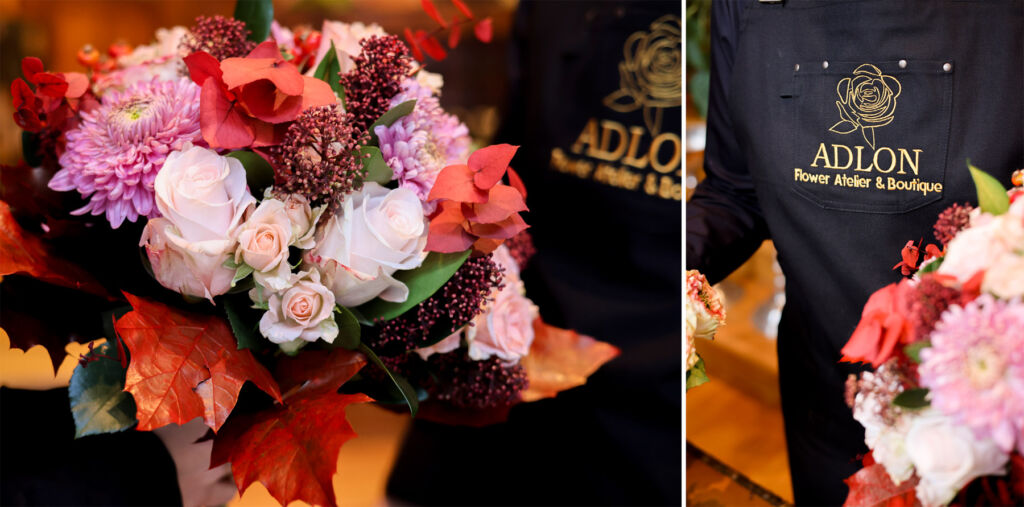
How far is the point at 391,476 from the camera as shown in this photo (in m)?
0.86

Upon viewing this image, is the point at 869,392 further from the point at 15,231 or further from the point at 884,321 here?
the point at 15,231

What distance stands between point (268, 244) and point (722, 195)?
17.4 inches

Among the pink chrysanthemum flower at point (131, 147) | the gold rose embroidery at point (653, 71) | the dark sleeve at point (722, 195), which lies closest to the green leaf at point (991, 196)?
the dark sleeve at point (722, 195)

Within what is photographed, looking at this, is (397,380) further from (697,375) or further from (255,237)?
(697,375)

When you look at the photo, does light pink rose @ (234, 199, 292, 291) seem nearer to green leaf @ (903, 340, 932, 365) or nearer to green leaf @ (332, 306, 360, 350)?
green leaf @ (332, 306, 360, 350)

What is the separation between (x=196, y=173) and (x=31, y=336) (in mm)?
223

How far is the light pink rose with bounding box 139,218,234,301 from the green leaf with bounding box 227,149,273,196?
0.24 feet

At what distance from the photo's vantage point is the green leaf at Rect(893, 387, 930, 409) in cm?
40

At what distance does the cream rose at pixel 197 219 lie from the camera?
517mm

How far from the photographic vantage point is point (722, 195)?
27.6 inches

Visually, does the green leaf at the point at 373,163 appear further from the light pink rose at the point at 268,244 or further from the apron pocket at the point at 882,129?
the apron pocket at the point at 882,129

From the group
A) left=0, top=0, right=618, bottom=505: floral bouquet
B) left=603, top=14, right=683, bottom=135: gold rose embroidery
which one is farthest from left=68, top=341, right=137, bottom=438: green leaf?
left=603, top=14, right=683, bottom=135: gold rose embroidery

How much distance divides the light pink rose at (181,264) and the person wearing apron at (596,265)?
1.37 ft

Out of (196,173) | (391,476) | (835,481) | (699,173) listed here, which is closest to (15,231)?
(196,173)
